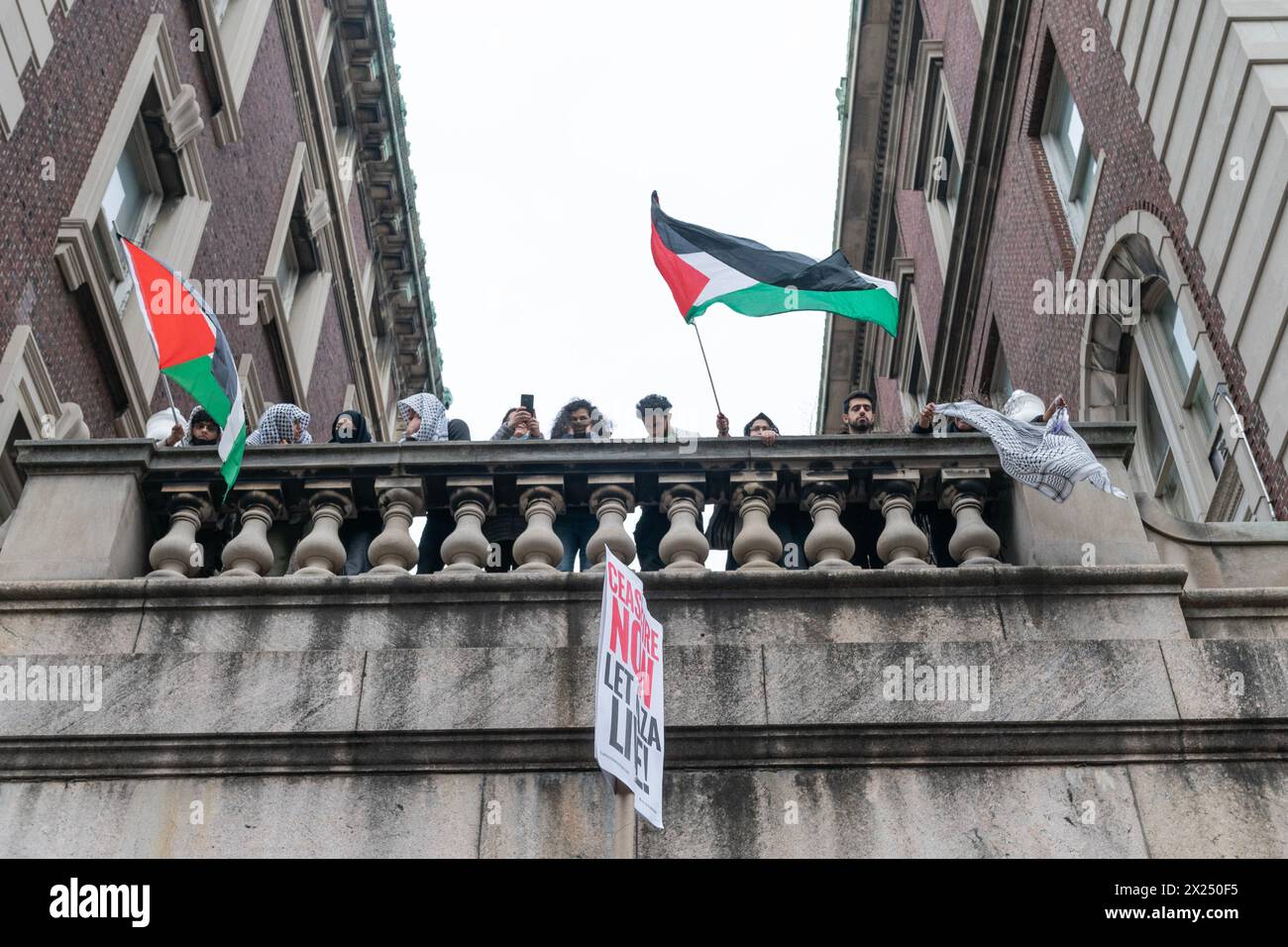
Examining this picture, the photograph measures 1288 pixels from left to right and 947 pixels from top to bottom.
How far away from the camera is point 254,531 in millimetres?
8758

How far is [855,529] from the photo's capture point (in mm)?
9328

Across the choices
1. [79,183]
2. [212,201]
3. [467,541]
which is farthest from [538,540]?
[212,201]

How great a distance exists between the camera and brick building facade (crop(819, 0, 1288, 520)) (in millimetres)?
11945

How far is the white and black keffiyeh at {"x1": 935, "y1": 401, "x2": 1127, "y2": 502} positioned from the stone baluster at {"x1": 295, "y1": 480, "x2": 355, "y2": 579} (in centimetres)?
384

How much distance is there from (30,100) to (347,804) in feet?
31.6

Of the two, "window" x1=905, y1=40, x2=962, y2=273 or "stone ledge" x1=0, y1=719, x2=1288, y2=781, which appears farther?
"window" x1=905, y1=40, x2=962, y2=273

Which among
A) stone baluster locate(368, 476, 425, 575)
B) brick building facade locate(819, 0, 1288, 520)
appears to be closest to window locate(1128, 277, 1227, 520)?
brick building facade locate(819, 0, 1288, 520)

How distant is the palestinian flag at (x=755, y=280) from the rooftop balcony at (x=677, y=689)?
317 cm

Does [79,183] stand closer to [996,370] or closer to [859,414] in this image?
[859,414]

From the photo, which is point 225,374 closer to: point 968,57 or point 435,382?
point 968,57

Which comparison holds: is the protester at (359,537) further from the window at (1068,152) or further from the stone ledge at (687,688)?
the window at (1068,152)

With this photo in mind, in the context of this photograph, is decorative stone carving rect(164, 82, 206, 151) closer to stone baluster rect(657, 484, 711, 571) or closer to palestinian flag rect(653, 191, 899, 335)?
palestinian flag rect(653, 191, 899, 335)

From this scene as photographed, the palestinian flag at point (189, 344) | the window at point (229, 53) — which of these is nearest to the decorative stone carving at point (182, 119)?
the window at point (229, 53)
